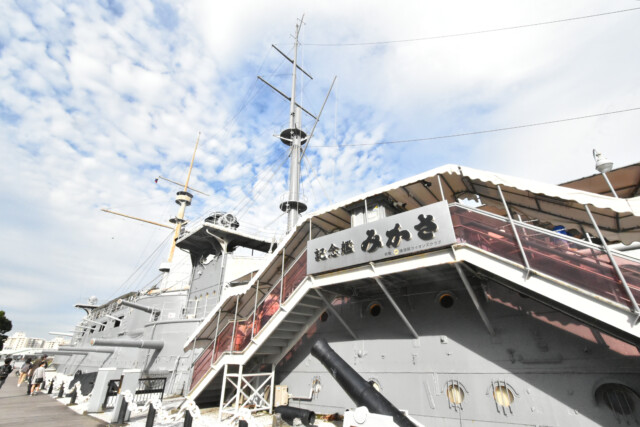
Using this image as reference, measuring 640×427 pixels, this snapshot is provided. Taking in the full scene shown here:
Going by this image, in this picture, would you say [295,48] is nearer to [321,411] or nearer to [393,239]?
[393,239]

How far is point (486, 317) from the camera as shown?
24.5ft

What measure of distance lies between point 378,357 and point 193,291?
20.1 meters

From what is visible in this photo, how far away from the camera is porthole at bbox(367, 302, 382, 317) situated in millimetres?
10089

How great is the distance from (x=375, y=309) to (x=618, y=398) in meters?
5.98

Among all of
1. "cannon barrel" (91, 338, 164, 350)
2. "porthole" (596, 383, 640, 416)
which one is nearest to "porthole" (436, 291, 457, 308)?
"porthole" (596, 383, 640, 416)

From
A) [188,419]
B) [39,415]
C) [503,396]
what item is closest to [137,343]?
[39,415]

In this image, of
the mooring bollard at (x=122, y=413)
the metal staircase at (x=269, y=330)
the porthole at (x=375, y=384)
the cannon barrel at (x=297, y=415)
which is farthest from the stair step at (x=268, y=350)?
the mooring bollard at (x=122, y=413)

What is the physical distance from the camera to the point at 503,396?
7156 mm

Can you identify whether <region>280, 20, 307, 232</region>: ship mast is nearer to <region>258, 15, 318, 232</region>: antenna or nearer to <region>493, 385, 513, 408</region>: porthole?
<region>258, 15, 318, 232</region>: antenna

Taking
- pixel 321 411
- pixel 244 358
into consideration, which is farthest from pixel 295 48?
pixel 321 411

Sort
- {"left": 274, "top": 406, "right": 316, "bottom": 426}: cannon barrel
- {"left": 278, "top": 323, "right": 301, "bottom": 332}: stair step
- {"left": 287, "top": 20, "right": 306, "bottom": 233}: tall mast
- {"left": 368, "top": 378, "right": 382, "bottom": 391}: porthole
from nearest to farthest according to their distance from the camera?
{"left": 274, "top": 406, "right": 316, "bottom": 426}: cannon barrel
{"left": 368, "top": 378, "right": 382, "bottom": 391}: porthole
{"left": 278, "top": 323, "right": 301, "bottom": 332}: stair step
{"left": 287, "top": 20, "right": 306, "bottom": 233}: tall mast

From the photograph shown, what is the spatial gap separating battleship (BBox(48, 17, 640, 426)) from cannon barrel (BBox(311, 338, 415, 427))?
0.04 m

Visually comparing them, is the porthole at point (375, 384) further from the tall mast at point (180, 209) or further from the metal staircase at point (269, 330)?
the tall mast at point (180, 209)

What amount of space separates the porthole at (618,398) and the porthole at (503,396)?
1650 mm
